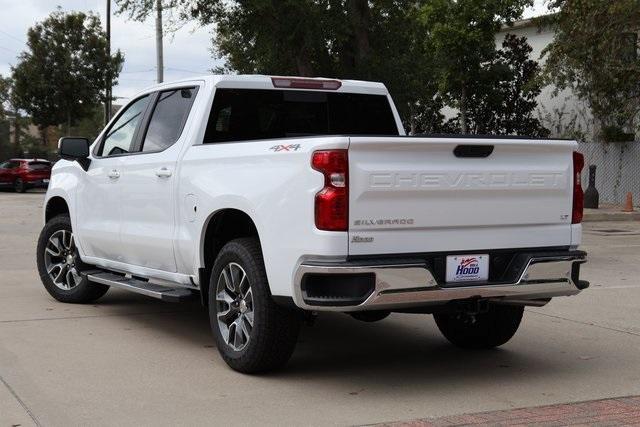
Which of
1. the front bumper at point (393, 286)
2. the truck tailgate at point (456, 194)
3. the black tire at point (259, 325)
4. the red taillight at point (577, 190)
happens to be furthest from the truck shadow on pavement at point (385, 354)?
the red taillight at point (577, 190)

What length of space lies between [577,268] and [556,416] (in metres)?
1.33

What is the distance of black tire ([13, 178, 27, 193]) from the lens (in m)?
38.1

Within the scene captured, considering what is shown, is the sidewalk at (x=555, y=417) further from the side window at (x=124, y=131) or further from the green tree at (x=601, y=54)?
the green tree at (x=601, y=54)

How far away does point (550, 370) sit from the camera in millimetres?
6445

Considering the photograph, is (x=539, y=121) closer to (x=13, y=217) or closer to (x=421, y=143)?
(x=13, y=217)

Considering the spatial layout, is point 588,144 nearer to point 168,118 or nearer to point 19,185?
point 19,185

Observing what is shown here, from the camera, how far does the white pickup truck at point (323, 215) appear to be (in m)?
5.41

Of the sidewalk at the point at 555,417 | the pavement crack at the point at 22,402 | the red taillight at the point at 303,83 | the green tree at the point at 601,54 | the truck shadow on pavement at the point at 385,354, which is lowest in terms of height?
the truck shadow on pavement at the point at 385,354

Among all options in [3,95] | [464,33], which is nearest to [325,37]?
[464,33]

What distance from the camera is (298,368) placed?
6352 millimetres

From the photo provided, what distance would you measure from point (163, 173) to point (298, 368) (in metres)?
1.86

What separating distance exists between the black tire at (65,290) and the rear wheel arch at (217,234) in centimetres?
247

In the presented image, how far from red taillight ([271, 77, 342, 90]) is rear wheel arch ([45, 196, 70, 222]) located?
9.52ft

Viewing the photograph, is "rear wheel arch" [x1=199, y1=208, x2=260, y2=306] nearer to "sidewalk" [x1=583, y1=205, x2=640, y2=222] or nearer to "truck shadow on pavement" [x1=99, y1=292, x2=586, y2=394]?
"truck shadow on pavement" [x1=99, y1=292, x2=586, y2=394]
